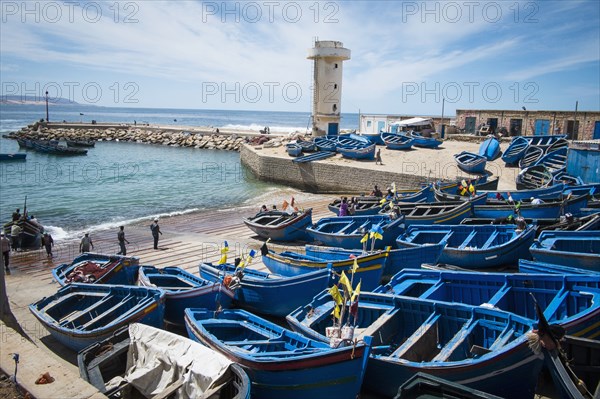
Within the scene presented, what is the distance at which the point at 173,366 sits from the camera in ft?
24.5

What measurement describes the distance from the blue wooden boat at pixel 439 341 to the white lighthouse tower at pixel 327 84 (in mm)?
41176

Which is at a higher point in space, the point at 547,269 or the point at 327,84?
the point at 327,84

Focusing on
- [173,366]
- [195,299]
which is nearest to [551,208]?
[195,299]

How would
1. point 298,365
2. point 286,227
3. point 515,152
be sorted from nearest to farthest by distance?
point 298,365 → point 286,227 → point 515,152

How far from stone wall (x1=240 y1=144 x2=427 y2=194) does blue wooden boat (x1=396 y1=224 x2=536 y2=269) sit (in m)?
14.5

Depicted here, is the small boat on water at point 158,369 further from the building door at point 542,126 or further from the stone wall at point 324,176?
the building door at point 542,126

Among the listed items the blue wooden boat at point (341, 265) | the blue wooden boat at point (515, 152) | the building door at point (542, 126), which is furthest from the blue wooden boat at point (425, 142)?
the blue wooden boat at point (341, 265)

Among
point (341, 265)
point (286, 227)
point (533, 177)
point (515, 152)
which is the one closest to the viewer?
point (341, 265)

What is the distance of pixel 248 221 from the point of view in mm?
20578

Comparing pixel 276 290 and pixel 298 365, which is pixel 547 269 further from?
pixel 298 365

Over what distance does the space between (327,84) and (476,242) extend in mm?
37700

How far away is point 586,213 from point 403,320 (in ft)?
36.9

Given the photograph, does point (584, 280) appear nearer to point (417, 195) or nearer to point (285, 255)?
point (285, 255)

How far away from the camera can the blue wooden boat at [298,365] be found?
7.05m
